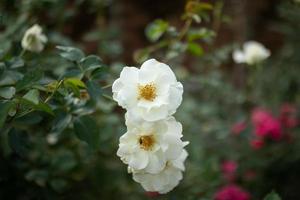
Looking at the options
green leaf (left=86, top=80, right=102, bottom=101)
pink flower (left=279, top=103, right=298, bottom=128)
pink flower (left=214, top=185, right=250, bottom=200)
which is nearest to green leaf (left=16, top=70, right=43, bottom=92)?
green leaf (left=86, top=80, right=102, bottom=101)

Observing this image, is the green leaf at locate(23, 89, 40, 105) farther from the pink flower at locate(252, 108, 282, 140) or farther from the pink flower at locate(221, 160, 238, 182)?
the pink flower at locate(252, 108, 282, 140)

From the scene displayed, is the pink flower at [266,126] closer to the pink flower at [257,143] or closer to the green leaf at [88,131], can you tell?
the pink flower at [257,143]

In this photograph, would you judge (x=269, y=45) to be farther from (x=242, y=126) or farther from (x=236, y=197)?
→ (x=236, y=197)

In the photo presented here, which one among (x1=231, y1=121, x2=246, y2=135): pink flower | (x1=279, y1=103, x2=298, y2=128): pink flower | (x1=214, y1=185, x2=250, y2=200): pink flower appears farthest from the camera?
(x1=279, y1=103, x2=298, y2=128): pink flower

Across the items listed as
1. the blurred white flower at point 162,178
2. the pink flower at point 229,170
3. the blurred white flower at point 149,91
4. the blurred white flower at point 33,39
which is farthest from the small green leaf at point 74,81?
the pink flower at point 229,170

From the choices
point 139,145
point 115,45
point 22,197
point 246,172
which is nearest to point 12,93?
point 139,145

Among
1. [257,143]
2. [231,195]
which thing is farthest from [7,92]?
[257,143]
